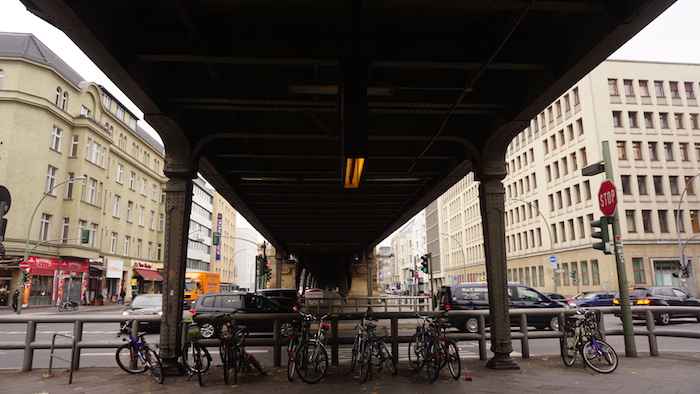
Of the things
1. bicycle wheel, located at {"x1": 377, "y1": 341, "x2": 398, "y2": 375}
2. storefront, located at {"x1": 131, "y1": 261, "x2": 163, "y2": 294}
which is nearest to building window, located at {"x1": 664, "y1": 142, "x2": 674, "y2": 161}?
bicycle wheel, located at {"x1": 377, "y1": 341, "x2": 398, "y2": 375}

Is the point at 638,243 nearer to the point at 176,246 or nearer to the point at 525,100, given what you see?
the point at 525,100

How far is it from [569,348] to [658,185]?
4207 cm

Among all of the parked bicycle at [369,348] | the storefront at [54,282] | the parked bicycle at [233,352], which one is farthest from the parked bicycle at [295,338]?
the storefront at [54,282]

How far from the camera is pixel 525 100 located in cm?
743

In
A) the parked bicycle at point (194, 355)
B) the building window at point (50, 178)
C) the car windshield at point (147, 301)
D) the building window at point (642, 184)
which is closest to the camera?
the parked bicycle at point (194, 355)

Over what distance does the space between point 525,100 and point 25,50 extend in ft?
124

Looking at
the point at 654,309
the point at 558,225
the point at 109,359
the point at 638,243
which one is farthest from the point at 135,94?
the point at 558,225

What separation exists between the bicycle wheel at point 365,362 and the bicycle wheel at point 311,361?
0.60 m

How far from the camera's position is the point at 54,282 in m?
33.8

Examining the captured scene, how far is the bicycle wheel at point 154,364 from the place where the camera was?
7.42m

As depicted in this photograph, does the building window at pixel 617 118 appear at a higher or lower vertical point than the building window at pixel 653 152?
higher

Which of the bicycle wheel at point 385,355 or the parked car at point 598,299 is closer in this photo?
the bicycle wheel at point 385,355

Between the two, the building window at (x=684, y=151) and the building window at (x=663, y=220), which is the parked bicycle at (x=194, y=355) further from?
the building window at (x=684, y=151)

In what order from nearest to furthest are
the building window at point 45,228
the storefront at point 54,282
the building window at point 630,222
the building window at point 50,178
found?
the storefront at point 54,282
the building window at point 45,228
the building window at point 50,178
the building window at point 630,222
